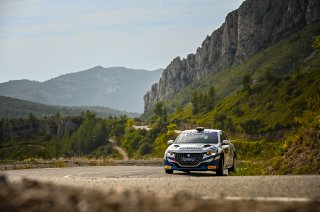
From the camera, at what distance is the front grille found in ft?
59.6

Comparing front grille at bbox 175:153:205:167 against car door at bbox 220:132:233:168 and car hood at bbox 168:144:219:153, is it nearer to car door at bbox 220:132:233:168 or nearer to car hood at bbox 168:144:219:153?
car hood at bbox 168:144:219:153

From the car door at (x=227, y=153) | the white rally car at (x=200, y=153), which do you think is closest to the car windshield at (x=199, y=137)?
the white rally car at (x=200, y=153)

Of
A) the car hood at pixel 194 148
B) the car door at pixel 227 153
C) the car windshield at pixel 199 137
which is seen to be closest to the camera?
the car hood at pixel 194 148

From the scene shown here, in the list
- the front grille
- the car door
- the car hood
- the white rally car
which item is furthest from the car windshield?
the front grille

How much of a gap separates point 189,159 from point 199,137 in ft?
5.67

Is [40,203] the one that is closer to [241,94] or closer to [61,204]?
[61,204]

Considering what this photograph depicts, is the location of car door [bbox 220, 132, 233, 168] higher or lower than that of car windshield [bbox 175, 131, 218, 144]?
lower

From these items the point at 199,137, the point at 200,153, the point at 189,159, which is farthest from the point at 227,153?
the point at 189,159

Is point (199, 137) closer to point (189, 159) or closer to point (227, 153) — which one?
point (227, 153)

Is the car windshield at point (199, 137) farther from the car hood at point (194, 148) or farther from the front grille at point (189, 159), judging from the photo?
the front grille at point (189, 159)

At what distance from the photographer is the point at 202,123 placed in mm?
169750

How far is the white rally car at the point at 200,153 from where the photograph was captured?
59.3 feet

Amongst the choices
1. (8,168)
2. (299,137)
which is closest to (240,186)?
(299,137)

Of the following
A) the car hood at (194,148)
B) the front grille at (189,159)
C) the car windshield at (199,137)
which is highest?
the car windshield at (199,137)
